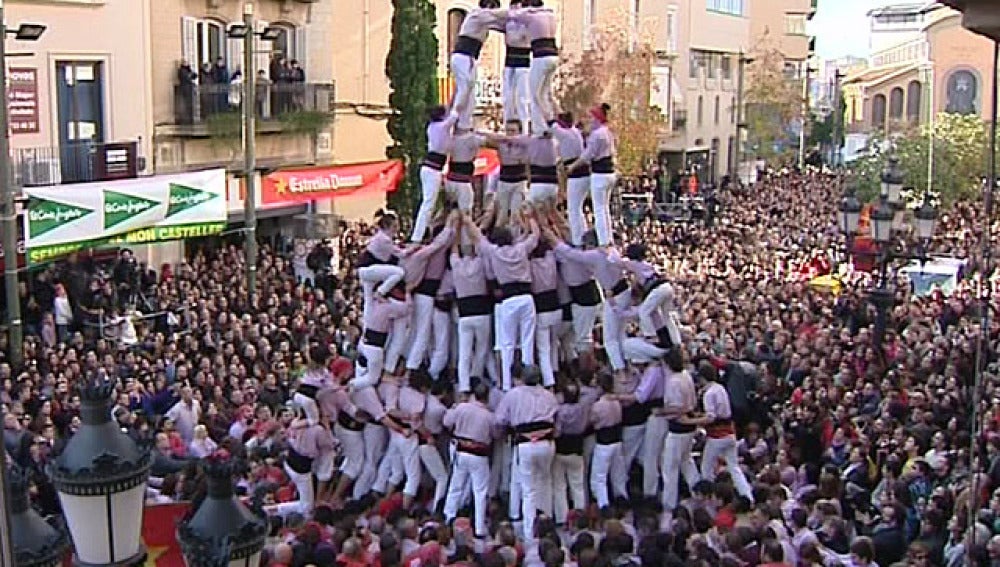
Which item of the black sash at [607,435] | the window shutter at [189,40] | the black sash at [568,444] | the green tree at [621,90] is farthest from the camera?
the green tree at [621,90]

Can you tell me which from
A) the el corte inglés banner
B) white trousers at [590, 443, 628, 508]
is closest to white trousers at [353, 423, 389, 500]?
white trousers at [590, 443, 628, 508]

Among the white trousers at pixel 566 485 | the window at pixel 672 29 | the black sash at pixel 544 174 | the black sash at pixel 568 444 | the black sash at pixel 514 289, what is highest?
the window at pixel 672 29

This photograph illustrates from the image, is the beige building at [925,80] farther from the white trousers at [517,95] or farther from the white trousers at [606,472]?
the white trousers at [606,472]

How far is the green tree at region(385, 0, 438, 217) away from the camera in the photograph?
3069cm

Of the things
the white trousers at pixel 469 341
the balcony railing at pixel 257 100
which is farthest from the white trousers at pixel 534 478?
the balcony railing at pixel 257 100

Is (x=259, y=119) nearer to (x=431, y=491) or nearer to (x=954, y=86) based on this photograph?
(x=431, y=491)

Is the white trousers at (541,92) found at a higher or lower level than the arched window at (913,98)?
lower

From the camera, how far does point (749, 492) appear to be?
42.8ft

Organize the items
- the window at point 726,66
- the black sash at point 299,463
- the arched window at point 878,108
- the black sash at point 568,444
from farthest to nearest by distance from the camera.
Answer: the arched window at point 878,108
the window at point 726,66
the black sash at point 299,463
the black sash at point 568,444

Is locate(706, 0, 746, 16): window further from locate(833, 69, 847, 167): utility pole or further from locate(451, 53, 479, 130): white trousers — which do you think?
locate(451, 53, 479, 130): white trousers

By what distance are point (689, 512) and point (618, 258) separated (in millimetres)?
3075

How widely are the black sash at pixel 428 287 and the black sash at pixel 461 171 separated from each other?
1073 mm

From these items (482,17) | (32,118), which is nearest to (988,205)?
(482,17)

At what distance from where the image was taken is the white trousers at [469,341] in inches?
541
